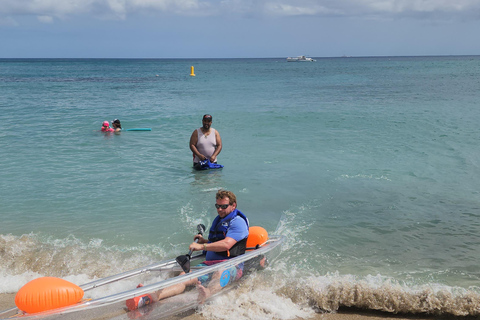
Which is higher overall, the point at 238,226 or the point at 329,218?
the point at 238,226

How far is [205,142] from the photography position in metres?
10.8

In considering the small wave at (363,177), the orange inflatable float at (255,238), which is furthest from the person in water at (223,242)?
the small wave at (363,177)

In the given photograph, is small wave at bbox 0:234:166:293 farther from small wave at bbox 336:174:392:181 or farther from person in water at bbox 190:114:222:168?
small wave at bbox 336:174:392:181

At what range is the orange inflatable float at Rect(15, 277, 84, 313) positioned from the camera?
447cm

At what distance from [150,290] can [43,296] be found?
3.57 ft

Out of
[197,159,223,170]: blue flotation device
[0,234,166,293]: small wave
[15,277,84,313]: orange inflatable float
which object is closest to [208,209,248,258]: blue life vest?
[0,234,166,293]: small wave

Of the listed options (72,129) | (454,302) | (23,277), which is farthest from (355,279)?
(72,129)

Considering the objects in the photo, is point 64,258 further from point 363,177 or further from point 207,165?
point 363,177

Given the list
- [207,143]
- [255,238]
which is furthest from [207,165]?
[255,238]

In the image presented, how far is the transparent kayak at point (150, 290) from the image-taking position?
15.1ft

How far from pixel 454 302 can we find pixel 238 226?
2849 mm

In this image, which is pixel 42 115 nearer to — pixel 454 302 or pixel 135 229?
pixel 135 229

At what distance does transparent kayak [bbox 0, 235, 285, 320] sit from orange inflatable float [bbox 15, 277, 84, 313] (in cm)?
6

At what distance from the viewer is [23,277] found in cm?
630
